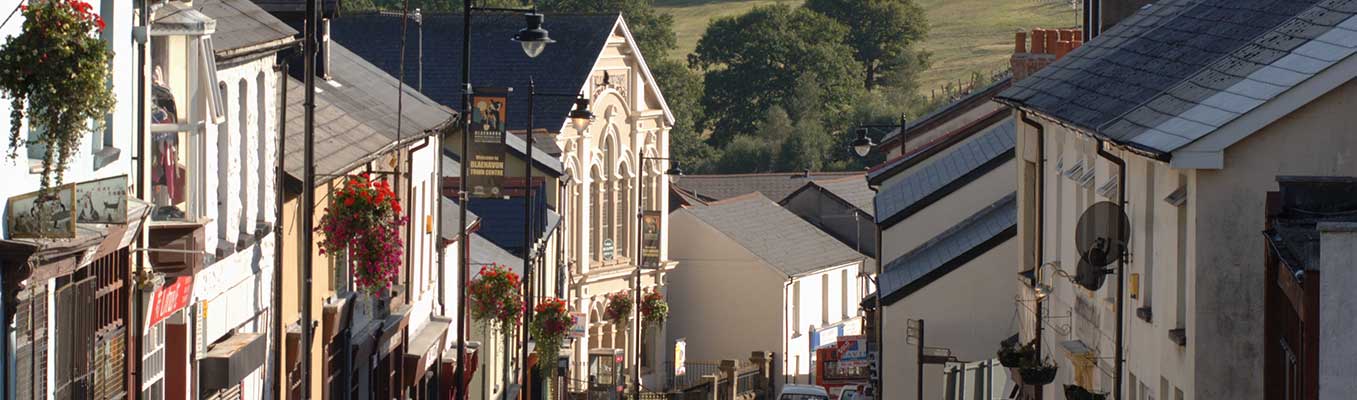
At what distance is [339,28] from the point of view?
6253 cm

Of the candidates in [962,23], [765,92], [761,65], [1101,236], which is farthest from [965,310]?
[962,23]

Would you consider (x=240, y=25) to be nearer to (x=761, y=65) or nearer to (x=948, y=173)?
(x=948, y=173)

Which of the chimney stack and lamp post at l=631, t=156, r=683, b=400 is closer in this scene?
the chimney stack

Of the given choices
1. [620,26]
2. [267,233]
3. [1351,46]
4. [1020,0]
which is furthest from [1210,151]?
[1020,0]

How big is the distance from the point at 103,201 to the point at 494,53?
156ft

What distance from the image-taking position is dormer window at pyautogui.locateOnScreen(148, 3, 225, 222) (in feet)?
53.3

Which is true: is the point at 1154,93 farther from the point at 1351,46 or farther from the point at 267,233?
the point at 267,233

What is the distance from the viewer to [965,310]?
109 ft

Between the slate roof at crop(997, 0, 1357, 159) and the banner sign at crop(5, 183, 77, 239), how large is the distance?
7.45 metres

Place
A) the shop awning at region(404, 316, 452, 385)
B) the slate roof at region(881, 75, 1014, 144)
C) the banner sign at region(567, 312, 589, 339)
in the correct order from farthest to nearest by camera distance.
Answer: the slate roof at region(881, 75, 1014, 144)
the banner sign at region(567, 312, 589, 339)
the shop awning at region(404, 316, 452, 385)

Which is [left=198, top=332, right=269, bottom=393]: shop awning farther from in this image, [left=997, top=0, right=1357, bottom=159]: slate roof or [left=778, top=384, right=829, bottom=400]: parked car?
[left=778, top=384, right=829, bottom=400]: parked car

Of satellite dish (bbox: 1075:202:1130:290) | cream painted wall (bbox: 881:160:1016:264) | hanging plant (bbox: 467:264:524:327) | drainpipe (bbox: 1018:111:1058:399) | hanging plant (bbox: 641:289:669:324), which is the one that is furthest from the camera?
hanging plant (bbox: 641:289:669:324)

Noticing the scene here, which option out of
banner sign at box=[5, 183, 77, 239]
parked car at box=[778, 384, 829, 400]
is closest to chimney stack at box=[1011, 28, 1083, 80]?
parked car at box=[778, 384, 829, 400]

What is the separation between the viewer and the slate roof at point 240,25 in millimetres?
19234
